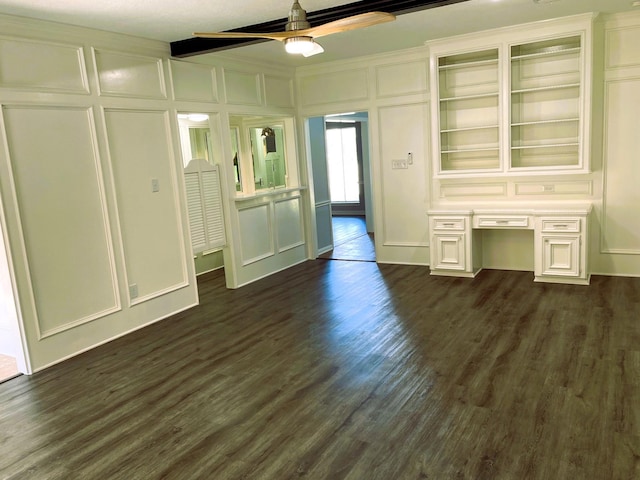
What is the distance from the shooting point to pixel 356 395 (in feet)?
10.1

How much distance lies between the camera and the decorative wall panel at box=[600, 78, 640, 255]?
4.94m

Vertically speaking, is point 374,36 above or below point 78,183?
above

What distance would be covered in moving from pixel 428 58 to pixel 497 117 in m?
1.05

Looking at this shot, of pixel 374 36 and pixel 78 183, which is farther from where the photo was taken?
pixel 374 36

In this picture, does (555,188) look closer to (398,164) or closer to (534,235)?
(534,235)

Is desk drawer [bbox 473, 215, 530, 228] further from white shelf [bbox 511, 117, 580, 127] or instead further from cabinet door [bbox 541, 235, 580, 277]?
white shelf [bbox 511, 117, 580, 127]

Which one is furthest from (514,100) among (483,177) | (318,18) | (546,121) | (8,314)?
(8,314)

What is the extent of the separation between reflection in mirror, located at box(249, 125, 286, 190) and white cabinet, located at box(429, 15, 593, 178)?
2186mm

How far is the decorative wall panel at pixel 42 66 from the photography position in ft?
11.6

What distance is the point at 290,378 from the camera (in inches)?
133

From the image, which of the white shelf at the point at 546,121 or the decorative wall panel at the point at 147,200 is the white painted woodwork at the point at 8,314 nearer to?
the decorative wall panel at the point at 147,200

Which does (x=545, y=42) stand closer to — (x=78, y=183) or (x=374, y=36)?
(x=374, y=36)

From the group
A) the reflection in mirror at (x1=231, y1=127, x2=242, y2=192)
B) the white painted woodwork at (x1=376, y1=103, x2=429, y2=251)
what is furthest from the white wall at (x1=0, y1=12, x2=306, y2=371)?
the white painted woodwork at (x1=376, y1=103, x2=429, y2=251)

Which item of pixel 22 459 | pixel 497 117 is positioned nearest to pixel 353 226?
pixel 497 117
